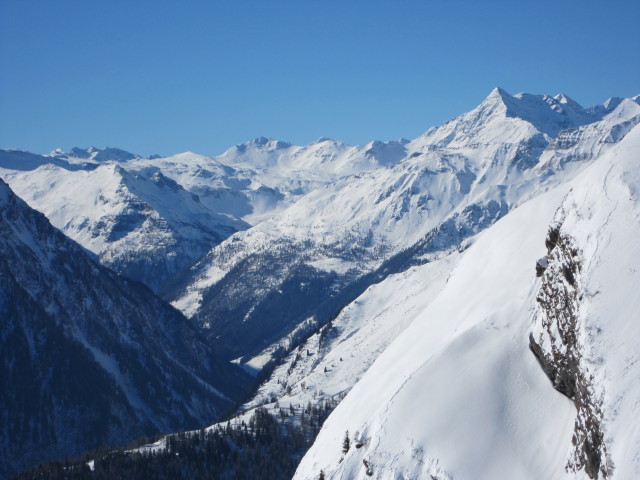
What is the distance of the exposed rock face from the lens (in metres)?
45.5

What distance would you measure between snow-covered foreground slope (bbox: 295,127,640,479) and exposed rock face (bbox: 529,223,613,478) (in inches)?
6.5

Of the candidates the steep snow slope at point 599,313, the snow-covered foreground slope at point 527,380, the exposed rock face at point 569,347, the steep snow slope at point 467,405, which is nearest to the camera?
the steep snow slope at point 599,313

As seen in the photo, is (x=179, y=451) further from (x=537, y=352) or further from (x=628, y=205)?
(x=628, y=205)

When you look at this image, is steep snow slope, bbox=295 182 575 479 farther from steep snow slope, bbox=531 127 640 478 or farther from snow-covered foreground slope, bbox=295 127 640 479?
steep snow slope, bbox=531 127 640 478

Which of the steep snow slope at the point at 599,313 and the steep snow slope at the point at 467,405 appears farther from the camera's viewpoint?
the steep snow slope at the point at 467,405

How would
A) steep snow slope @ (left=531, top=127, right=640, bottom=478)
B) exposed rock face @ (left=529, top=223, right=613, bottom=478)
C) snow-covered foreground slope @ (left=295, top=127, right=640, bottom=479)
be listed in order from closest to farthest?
steep snow slope @ (left=531, top=127, right=640, bottom=478), exposed rock face @ (left=529, top=223, right=613, bottom=478), snow-covered foreground slope @ (left=295, top=127, right=640, bottom=479)

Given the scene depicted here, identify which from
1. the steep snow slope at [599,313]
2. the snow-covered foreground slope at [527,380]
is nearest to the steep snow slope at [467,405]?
the snow-covered foreground slope at [527,380]

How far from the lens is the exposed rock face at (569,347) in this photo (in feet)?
149

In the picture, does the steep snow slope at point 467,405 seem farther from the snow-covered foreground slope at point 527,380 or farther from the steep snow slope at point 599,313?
the steep snow slope at point 599,313

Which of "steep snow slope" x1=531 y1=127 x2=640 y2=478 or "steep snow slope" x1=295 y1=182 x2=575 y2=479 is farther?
"steep snow slope" x1=295 y1=182 x2=575 y2=479

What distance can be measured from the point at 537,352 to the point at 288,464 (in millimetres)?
99618

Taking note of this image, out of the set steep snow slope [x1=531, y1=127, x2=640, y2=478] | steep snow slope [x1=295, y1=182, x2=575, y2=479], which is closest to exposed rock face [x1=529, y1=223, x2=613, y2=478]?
steep snow slope [x1=531, y1=127, x2=640, y2=478]

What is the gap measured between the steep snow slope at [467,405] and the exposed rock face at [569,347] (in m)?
3.00

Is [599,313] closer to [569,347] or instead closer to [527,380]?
[569,347]
